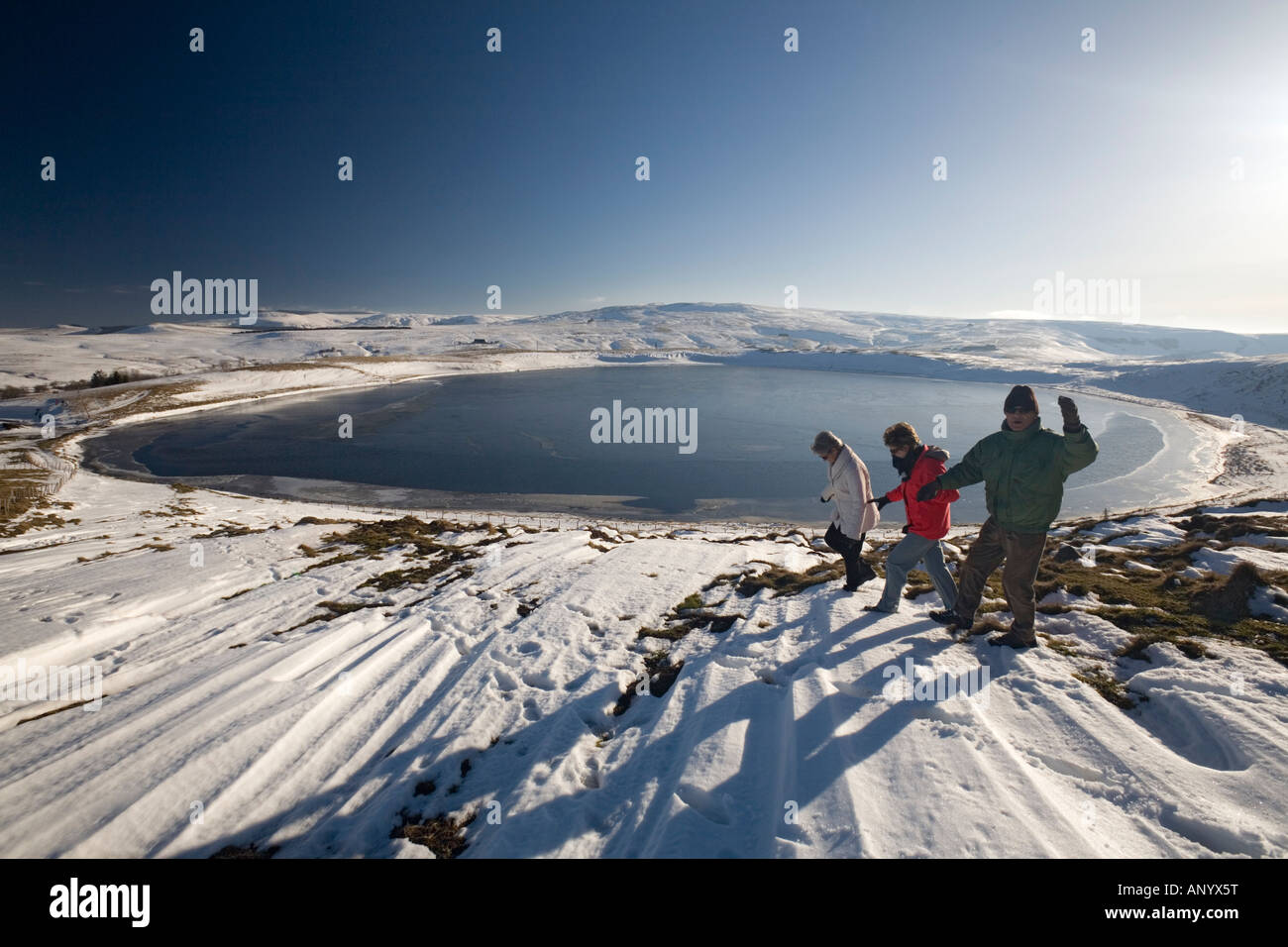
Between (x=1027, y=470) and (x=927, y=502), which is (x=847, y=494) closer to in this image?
(x=927, y=502)

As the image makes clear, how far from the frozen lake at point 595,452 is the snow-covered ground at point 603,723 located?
13.7 m

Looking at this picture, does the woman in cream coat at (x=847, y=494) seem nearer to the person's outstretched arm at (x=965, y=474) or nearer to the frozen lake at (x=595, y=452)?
the person's outstretched arm at (x=965, y=474)

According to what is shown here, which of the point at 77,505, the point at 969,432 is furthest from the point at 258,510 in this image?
the point at 969,432

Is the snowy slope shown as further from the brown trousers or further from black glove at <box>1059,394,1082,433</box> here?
black glove at <box>1059,394,1082,433</box>

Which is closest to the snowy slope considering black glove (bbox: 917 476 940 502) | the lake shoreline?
black glove (bbox: 917 476 940 502)

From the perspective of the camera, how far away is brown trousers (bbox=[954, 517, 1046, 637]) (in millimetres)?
4980

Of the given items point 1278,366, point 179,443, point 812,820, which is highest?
point 1278,366

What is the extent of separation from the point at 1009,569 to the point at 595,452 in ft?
93.4

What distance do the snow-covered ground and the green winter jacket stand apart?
143 cm

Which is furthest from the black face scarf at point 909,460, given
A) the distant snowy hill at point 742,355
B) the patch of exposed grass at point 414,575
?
the distant snowy hill at point 742,355
